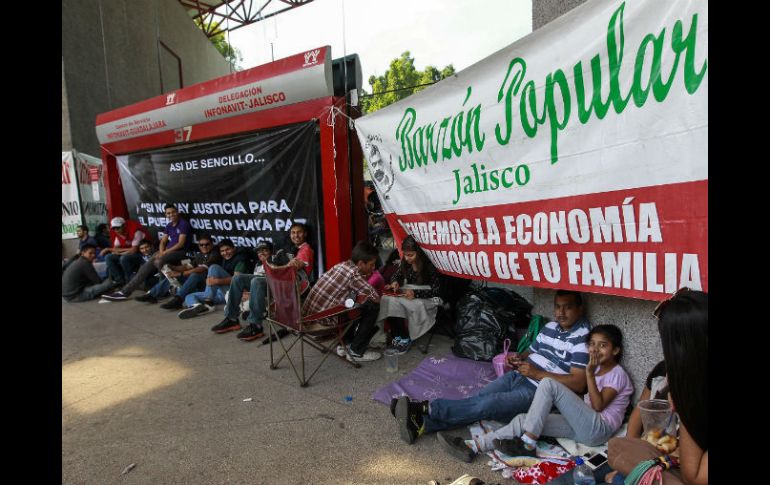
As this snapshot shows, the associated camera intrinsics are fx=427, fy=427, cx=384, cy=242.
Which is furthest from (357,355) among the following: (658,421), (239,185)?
(239,185)

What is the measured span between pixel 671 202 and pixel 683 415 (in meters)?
1.18

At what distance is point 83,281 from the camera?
7098 mm

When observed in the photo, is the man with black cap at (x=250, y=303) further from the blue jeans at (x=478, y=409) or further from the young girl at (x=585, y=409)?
the young girl at (x=585, y=409)

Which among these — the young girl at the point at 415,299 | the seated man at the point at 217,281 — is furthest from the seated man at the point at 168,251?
the young girl at the point at 415,299

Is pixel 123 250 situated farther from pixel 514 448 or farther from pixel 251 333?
pixel 514 448

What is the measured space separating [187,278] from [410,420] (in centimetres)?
494

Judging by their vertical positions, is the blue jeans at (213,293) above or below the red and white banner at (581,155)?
below

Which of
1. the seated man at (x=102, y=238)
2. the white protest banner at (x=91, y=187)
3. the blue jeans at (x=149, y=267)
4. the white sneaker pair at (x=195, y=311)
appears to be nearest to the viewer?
the white sneaker pair at (x=195, y=311)

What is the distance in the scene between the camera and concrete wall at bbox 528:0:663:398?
260 cm

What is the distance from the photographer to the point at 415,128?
12.9ft

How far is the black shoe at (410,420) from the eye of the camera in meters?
2.65
